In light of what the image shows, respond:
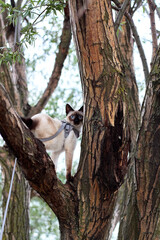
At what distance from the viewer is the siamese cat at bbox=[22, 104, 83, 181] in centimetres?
371

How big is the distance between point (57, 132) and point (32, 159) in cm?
124

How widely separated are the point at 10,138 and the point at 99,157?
829 mm

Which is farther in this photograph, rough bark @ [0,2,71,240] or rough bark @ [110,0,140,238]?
rough bark @ [0,2,71,240]

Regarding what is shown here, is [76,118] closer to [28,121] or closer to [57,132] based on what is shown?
[57,132]

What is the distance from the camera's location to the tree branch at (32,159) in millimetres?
2402

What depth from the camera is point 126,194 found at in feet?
11.5

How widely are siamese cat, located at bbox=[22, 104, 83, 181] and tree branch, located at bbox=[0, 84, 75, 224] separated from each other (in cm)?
53

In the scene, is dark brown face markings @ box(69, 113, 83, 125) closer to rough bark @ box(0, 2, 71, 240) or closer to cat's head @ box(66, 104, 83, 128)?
cat's head @ box(66, 104, 83, 128)

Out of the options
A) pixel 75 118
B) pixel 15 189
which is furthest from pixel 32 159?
pixel 15 189

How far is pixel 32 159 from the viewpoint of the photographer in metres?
2.67

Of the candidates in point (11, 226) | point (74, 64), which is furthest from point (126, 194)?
point (74, 64)

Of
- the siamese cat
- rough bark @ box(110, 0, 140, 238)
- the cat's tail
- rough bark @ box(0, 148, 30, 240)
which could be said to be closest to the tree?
rough bark @ box(110, 0, 140, 238)

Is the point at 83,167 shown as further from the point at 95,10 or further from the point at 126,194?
the point at 95,10

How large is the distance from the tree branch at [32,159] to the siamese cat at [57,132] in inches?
20.9
